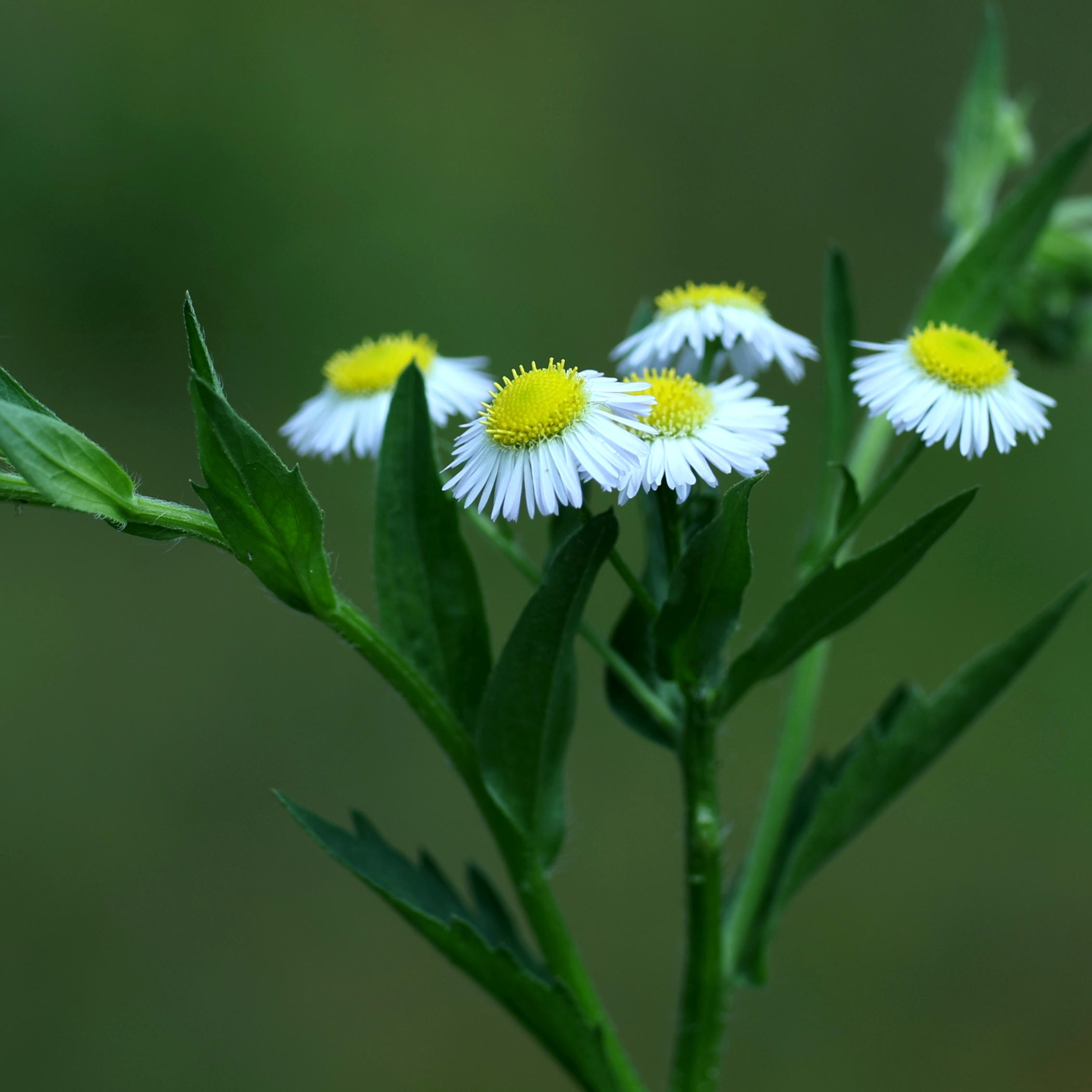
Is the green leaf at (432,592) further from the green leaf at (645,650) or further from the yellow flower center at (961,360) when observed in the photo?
the yellow flower center at (961,360)

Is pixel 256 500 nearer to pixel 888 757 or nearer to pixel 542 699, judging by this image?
pixel 542 699

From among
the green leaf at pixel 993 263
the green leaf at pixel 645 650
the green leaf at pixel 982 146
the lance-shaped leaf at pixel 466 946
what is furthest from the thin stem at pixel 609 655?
the green leaf at pixel 982 146

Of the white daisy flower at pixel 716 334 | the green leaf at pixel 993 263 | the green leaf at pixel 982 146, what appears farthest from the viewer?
the green leaf at pixel 982 146

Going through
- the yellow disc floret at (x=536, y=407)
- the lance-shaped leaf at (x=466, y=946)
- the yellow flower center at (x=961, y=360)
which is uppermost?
the yellow flower center at (x=961, y=360)

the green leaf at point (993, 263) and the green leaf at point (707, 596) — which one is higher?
the green leaf at point (993, 263)

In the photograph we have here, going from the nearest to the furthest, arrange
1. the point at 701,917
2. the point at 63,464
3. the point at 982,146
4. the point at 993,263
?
1. the point at 63,464
2. the point at 701,917
3. the point at 993,263
4. the point at 982,146

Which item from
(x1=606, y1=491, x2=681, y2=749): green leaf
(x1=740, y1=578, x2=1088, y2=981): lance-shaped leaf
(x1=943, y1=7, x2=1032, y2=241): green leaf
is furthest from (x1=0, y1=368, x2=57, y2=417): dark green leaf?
(x1=943, y1=7, x2=1032, y2=241): green leaf

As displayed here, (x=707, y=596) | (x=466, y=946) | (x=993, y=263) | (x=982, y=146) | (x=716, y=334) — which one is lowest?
(x=466, y=946)

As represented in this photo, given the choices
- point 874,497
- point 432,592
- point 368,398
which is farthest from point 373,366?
point 874,497
